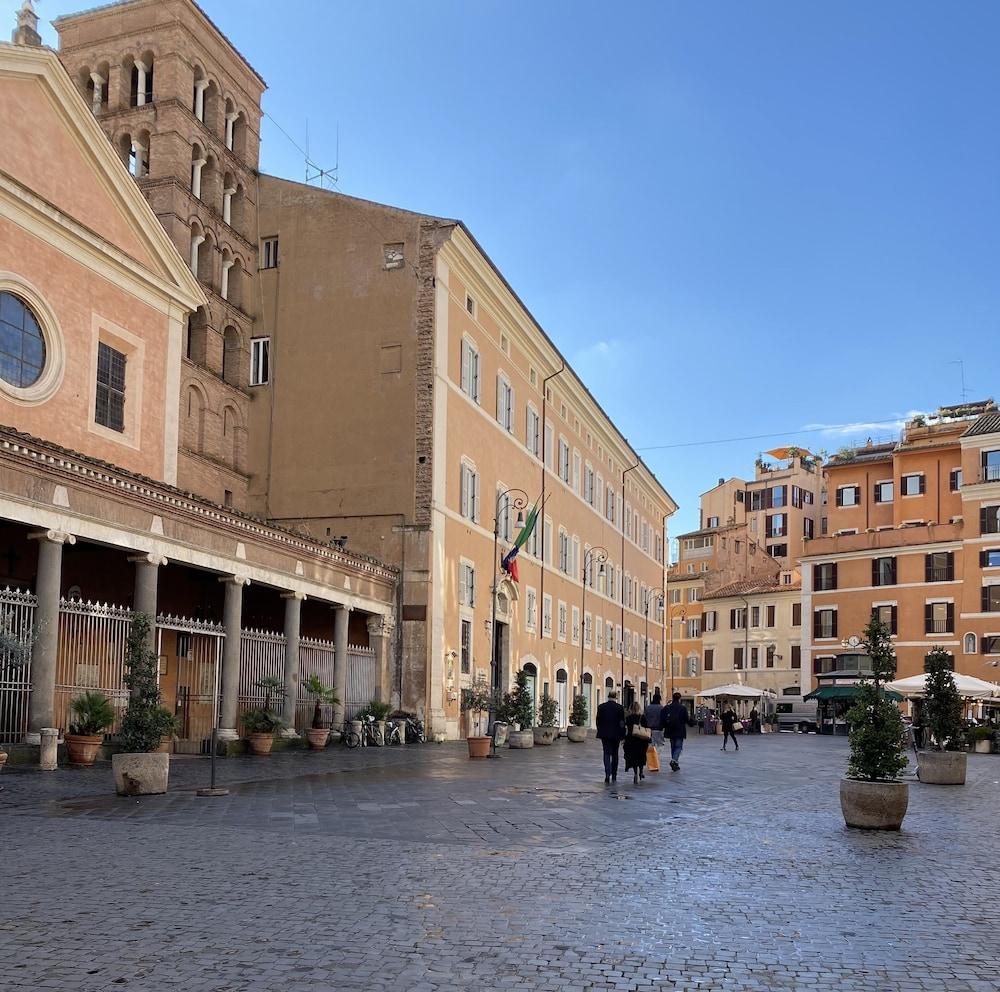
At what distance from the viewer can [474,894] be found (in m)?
8.24

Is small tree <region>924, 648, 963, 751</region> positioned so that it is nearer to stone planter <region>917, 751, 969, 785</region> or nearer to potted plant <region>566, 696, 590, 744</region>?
stone planter <region>917, 751, 969, 785</region>

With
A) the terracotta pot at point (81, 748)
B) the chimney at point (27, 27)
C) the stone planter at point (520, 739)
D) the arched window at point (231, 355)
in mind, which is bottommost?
the stone planter at point (520, 739)

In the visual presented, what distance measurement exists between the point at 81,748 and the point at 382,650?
1369 cm

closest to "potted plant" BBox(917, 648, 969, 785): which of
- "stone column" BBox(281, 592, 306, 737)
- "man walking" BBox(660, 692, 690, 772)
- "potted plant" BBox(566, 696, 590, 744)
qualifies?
"man walking" BBox(660, 692, 690, 772)

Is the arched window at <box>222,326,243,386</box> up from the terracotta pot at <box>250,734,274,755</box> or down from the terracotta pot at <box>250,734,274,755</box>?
up

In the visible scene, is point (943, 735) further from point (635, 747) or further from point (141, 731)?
point (141, 731)

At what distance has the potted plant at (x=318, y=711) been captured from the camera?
83.5 ft

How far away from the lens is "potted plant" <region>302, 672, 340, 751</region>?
2544 centimetres

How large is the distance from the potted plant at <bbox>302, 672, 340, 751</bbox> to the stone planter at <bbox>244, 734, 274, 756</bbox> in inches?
84.0

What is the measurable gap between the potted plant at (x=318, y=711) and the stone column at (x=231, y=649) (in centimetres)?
222

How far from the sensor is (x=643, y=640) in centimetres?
6412

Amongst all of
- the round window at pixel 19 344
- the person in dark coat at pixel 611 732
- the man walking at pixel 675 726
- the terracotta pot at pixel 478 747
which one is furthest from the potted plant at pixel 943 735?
the round window at pixel 19 344

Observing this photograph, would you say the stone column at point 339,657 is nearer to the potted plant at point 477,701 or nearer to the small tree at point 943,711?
the potted plant at point 477,701

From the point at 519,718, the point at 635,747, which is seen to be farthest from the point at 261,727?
the point at 519,718
